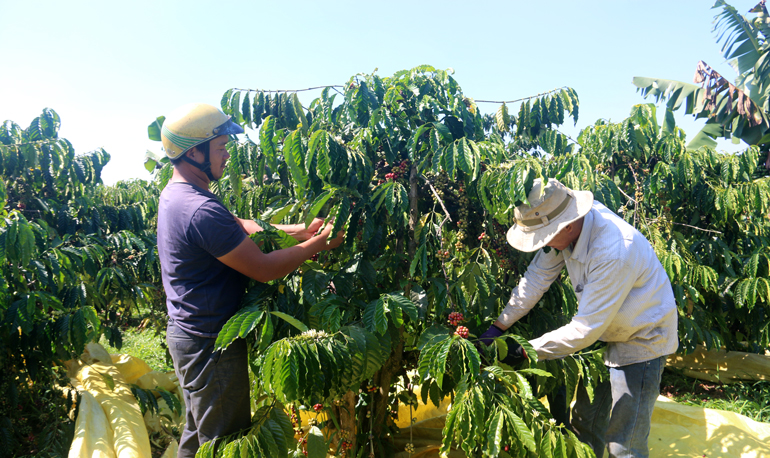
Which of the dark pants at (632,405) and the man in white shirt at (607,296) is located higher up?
the man in white shirt at (607,296)

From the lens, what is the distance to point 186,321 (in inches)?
66.4

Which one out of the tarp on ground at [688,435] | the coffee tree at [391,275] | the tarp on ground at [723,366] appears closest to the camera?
the coffee tree at [391,275]

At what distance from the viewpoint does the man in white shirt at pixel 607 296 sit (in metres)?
1.71

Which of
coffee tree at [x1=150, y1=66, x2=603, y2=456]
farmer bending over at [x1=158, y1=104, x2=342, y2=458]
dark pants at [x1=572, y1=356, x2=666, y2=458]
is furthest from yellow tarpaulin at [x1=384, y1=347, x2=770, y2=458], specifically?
farmer bending over at [x1=158, y1=104, x2=342, y2=458]

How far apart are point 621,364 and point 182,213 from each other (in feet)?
5.84

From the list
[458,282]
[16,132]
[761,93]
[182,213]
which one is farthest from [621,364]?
[761,93]

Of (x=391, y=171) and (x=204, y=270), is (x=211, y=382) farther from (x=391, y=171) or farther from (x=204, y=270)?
(x=391, y=171)

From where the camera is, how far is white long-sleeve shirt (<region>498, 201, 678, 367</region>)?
171 centimetres

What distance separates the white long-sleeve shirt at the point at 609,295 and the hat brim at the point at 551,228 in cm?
7

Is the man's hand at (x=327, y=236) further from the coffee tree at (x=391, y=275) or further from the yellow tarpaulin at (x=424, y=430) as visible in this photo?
the yellow tarpaulin at (x=424, y=430)

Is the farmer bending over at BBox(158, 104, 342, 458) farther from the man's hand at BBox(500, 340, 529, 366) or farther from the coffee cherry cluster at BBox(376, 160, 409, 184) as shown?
the man's hand at BBox(500, 340, 529, 366)

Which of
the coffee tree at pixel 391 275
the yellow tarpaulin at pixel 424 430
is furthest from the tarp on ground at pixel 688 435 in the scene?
the coffee tree at pixel 391 275

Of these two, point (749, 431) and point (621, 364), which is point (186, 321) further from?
point (749, 431)

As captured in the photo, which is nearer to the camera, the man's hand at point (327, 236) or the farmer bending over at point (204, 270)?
the farmer bending over at point (204, 270)
